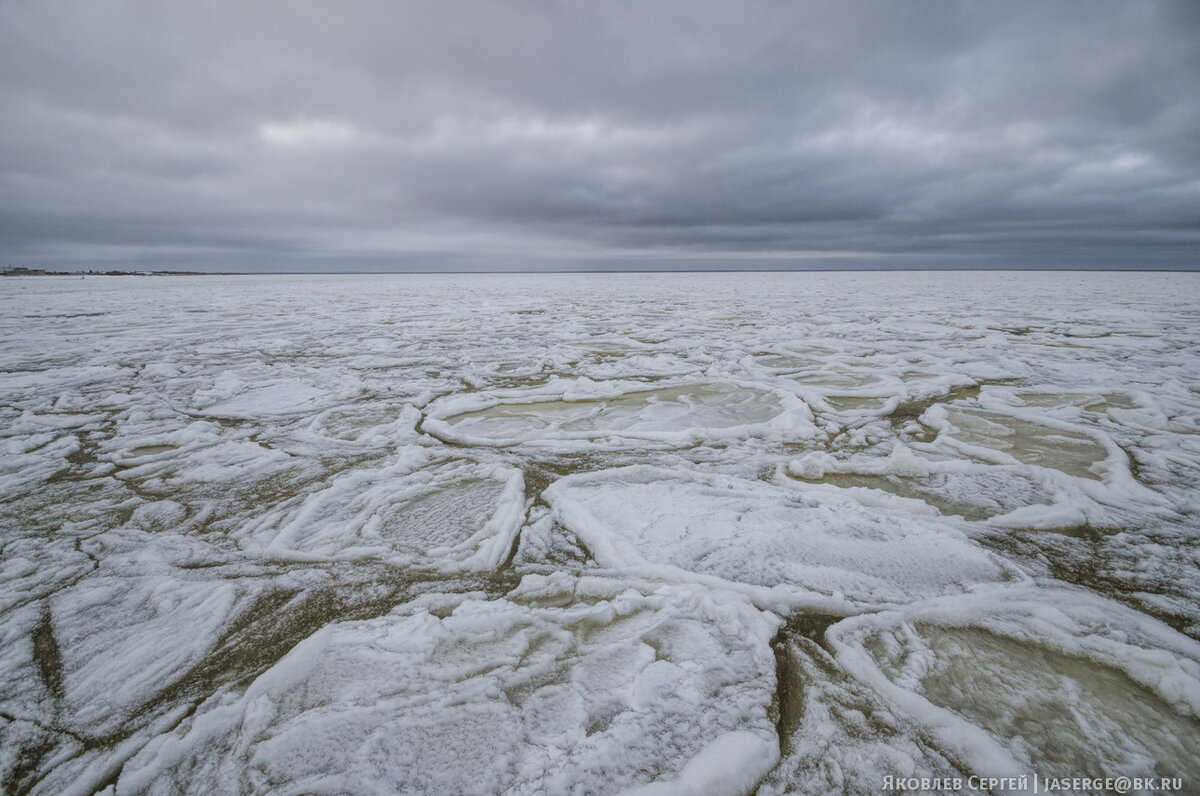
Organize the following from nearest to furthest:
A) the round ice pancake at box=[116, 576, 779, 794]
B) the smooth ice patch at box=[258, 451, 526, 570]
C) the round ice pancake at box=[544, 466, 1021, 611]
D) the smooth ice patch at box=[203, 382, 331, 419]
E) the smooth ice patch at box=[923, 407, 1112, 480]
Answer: the round ice pancake at box=[116, 576, 779, 794] → the round ice pancake at box=[544, 466, 1021, 611] → the smooth ice patch at box=[258, 451, 526, 570] → the smooth ice patch at box=[923, 407, 1112, 480] → the smooth ice patch at box=[203, 382, 331, 419]

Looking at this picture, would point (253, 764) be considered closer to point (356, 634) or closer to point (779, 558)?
point (356, 634)

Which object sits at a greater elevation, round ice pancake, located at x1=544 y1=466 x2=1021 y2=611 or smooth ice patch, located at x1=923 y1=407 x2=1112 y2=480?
smooth ice patch, located at x1=923 y1=407 x2=1112 y2=480

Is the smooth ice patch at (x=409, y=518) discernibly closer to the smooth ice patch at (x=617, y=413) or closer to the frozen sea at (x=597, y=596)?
the frozen sea at (x=597, y=596)

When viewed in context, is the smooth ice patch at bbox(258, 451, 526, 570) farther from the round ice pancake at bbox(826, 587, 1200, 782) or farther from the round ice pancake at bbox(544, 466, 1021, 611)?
the round ice pancake at bbox(826, 587, 1200, 782)

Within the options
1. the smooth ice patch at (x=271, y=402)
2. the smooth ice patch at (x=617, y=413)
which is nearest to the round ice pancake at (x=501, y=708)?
the smooth ice patch at (x=617, y=413)

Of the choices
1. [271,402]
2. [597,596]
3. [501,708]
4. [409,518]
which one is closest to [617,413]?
[409,518]

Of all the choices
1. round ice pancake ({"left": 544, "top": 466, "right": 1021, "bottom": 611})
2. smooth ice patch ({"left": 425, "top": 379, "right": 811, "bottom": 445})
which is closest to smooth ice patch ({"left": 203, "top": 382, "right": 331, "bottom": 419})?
smooth ice patch ({"left": 425, "top": 379, "right": 811, "bottom": 445})

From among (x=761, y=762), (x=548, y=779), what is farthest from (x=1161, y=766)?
(x=548, y=779)
